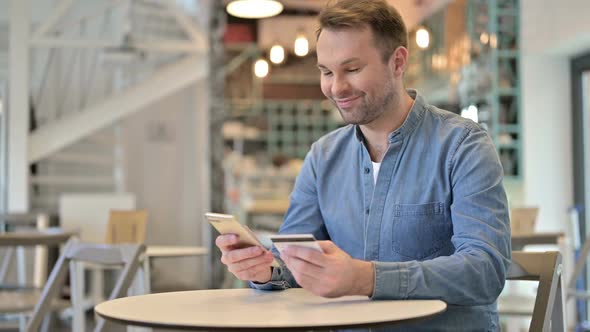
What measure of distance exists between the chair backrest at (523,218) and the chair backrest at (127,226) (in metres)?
2.44

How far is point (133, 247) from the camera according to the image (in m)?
2.68

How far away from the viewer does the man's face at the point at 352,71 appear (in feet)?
6.47

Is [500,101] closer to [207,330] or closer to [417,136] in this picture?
[417,136]

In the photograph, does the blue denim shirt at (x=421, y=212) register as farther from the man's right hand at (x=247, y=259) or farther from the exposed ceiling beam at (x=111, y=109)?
the exposed ceiling beam at (x=111, y=109)

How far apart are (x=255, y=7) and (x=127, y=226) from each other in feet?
6.59

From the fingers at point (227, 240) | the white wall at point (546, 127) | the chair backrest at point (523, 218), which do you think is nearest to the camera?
the fingers at point (227, 240)

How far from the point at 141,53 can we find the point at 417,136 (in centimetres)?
741

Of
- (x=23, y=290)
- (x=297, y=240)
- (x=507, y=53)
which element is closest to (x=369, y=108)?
(x=297, y=240)

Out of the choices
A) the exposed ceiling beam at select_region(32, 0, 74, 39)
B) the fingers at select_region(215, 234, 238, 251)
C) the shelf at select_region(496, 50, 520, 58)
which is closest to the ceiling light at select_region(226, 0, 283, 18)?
the shelf at select_region(496, 50, 520, 58)

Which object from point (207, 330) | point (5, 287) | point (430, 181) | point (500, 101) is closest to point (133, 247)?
point (430, 181)

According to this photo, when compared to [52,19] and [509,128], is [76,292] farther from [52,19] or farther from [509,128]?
[52,19]

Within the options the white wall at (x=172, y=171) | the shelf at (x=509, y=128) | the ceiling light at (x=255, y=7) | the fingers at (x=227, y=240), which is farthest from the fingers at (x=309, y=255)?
the white wall at (x=172, y=171)

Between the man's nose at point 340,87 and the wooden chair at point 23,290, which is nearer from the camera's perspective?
the man's nose at point 340,87

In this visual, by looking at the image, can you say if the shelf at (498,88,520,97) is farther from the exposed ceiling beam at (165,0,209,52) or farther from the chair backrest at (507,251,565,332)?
the chair backrest at (507,251,565,332)
